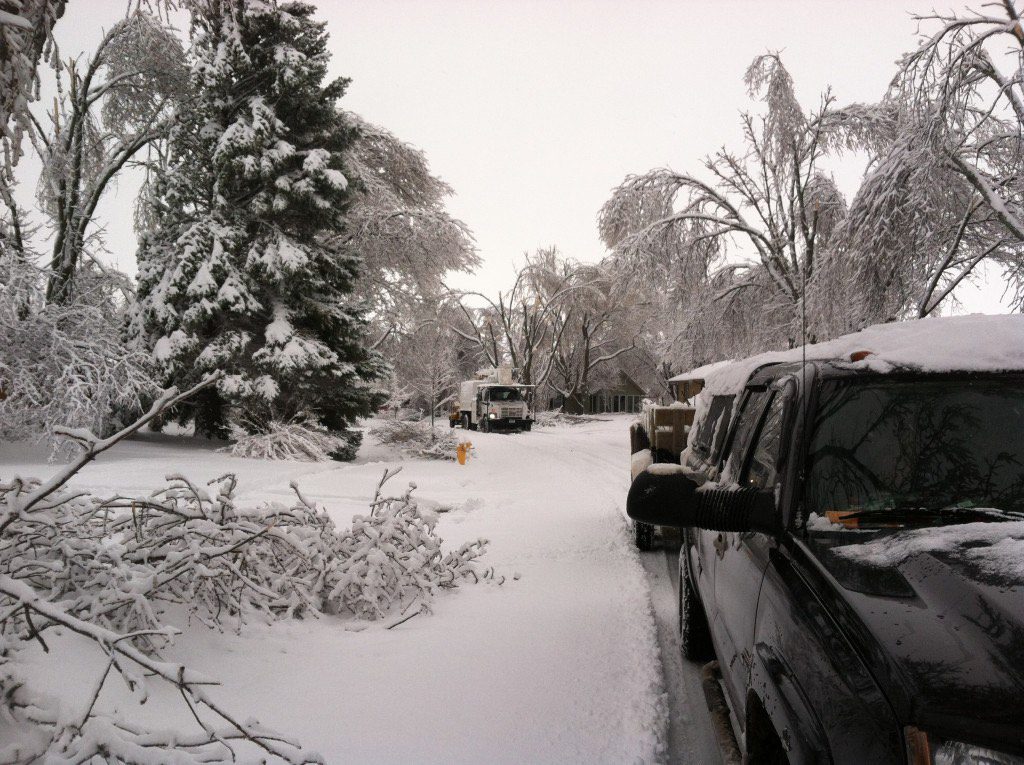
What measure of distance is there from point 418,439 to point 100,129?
11378 mm

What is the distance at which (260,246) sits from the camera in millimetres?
14945

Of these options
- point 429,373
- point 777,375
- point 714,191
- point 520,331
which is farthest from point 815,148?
point 520,331

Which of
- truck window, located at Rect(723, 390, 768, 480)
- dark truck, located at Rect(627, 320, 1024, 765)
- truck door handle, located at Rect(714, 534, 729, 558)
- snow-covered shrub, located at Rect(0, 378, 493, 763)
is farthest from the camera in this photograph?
truck window, located at Rect(723, 390, 768, 480)

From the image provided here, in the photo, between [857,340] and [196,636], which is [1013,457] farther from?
[196,636]

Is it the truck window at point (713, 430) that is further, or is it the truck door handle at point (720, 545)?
the truck window at point (713, 430)

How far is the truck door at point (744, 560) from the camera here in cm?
226

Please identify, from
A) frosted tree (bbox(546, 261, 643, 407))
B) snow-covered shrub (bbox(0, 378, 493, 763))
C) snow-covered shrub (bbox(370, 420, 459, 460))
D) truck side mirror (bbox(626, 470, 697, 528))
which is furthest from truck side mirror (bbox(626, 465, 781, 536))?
frosted tree (bbox(546, 261, 643, 407))

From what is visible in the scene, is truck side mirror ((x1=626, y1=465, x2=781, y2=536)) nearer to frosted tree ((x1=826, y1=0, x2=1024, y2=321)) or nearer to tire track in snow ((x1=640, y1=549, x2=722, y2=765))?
tire track in snow ((x1=640, y1=549, x2=722, y2=765))

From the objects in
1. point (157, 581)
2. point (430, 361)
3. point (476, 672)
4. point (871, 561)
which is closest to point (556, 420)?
point (430, 361)

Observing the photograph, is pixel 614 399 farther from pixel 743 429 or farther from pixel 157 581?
pixel 157 581

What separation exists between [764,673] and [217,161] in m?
15.6

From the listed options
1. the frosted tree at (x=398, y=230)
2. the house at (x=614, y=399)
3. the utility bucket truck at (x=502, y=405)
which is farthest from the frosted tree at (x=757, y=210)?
the house at (x=614, y=399)

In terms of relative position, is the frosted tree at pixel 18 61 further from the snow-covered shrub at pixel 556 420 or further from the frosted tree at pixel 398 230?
the snow-covered shrub at pixel 556 420

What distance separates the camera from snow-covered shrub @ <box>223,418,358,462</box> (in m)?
13.7
